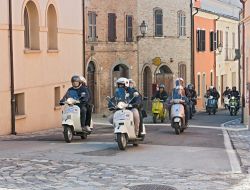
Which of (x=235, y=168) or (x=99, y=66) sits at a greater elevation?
(x=99, y=66)

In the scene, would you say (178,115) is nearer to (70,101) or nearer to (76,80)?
(76,80)

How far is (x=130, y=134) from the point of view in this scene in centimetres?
1442

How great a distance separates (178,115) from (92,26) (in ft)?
53.3

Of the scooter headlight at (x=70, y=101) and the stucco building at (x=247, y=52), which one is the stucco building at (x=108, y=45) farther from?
the scooter headlight at (x=70, y=101)

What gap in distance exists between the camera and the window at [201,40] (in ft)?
152

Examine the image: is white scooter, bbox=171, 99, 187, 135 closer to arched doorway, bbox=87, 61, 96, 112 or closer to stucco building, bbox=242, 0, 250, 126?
stucco building, bbox=242, 0, 250, 126

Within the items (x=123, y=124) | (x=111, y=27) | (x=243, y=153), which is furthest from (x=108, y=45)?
(x=243, y=153)

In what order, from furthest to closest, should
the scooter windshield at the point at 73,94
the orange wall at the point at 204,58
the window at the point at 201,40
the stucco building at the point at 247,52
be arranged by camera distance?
the window at the point at 201,40 → the orange wall at the point at 204,58 → the stucco building at the point at 247,52 → the scooter windshield at the point at 73,94

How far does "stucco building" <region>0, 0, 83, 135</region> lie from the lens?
1981 cm

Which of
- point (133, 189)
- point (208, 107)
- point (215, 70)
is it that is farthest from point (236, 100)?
point (133, 189)

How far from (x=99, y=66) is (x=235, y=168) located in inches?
955

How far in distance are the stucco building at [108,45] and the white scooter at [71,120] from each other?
700 inches

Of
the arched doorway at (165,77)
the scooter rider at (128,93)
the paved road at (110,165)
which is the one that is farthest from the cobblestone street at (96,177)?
the arched doorway at (165,77)

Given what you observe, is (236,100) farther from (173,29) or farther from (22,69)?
(22,69)
